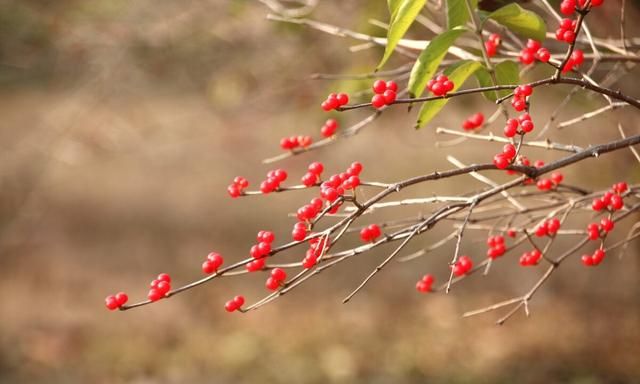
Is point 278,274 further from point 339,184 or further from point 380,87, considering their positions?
point 380,87

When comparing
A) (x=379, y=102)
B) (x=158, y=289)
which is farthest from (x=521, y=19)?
(x=158, y=289)

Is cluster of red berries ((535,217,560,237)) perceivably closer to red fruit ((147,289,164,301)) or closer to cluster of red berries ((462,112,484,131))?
cluster of red berries ((462,112,484,131))

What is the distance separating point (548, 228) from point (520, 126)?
460 mm

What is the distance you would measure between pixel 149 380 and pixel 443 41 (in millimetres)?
3870

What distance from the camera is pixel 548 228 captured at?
1.59 metres

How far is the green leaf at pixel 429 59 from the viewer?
1247 millimetres

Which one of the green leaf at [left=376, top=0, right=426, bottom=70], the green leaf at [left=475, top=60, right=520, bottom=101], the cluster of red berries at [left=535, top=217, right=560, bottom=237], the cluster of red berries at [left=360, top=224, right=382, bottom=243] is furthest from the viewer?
the cluster of red berries at [left=535, top=217, right=560, bottom=237]

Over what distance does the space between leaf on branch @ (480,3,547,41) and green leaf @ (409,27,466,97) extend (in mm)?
79

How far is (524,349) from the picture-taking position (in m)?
4.55

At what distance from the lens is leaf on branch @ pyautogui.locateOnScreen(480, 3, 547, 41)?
129 centimetres

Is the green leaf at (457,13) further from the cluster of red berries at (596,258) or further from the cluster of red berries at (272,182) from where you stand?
the cluster of red berries at (596,258)

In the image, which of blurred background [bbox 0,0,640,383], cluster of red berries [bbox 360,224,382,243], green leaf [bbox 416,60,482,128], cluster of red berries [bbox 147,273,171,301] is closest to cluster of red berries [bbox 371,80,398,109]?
green leaf [bbox 416,60,482,128]

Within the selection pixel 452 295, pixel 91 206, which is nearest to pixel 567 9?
pixel 452 295

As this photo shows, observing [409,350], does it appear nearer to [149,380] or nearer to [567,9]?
[149,380]
